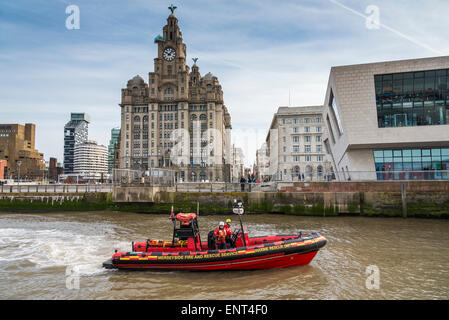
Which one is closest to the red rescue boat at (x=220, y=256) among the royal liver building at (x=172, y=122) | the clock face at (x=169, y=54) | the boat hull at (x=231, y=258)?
the boat hull at (x=231, y=258)

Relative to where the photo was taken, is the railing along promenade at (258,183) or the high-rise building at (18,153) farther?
the high-rise building at (18,153)

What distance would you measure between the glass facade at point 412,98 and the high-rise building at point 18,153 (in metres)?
109

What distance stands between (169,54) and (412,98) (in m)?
71.6

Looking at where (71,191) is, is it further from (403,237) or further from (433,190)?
(433,190)

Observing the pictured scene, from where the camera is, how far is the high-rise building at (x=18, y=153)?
330 ft

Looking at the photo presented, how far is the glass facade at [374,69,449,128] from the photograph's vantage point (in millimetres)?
25453

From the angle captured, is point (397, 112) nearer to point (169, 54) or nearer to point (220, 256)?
point (220, 256)

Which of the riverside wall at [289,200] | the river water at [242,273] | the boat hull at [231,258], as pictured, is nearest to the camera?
the river water at [242,273]

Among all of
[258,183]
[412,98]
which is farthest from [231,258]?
[412,98]

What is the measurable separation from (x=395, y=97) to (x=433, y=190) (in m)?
9.98

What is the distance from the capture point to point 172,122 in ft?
265

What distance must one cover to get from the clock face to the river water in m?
75.3

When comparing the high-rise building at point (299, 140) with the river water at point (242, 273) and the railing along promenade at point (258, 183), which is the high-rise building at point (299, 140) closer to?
the railing along promenade at point (258, 183)

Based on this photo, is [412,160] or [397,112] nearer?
[397,112]
